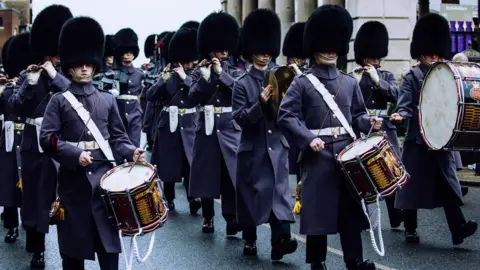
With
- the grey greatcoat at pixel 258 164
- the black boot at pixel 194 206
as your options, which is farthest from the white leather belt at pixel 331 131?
the black boot at pixel 194 206

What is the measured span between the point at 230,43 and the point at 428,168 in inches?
103

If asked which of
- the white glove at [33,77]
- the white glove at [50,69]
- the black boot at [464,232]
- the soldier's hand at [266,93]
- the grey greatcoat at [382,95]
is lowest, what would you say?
the black boot at [464,232]

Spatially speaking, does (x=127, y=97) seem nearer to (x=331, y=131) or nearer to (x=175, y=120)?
(x=175, y=120)

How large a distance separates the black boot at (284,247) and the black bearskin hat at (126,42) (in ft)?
20.7

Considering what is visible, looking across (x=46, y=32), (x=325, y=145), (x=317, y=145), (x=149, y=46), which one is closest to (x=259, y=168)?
(x=325, y=145)

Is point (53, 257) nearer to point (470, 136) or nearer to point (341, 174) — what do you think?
point (341, 174)

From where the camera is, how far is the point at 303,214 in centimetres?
828

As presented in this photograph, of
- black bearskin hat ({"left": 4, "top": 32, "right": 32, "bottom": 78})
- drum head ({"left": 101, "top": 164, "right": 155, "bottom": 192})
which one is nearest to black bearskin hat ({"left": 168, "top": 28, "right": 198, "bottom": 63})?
black bearskin hat ({"left": 4, "top": 32, "right": 32, "bottom": 78})

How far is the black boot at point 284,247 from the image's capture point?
29.7 feet

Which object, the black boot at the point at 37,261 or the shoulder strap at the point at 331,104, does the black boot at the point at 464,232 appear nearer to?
the shoulder strap at the point at 331,104

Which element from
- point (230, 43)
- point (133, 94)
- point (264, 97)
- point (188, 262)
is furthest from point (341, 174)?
point (133, 94)

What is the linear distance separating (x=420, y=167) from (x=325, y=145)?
8.12 feet

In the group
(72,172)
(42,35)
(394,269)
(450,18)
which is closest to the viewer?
(72,172)

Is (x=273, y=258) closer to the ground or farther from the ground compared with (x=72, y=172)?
closer to the ground
